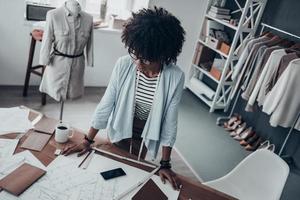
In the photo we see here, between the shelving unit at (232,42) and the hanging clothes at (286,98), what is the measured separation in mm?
767

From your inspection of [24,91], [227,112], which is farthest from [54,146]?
[227,112]

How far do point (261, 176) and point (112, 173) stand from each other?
0.89m

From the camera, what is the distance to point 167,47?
1.33 meters

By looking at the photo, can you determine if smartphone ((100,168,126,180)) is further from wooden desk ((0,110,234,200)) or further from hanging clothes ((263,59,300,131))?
hanging clothes ((263,59,300,131))

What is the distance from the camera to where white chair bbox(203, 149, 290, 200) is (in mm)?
1551

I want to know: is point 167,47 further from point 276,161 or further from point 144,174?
point 276,161

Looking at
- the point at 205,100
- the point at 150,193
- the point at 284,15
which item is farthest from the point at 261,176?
the point at 205,100

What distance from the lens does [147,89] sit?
148 centimetres

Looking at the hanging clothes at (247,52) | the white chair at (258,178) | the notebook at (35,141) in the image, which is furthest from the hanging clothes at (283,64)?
the notebook at (35,141)

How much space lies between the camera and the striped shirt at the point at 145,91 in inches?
57.8

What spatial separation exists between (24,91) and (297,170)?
3221 millimetres

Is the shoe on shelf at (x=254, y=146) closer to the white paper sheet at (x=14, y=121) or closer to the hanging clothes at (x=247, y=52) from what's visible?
the hanging clothes at (x=247, y=52)

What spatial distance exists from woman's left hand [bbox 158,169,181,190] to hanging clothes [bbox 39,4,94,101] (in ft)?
5.11

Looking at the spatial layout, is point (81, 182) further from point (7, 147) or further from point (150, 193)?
point (7, 147)
